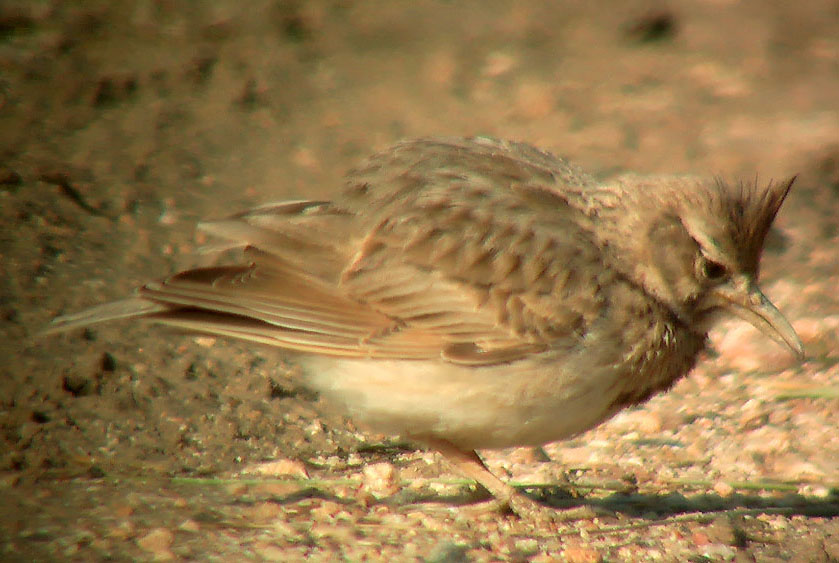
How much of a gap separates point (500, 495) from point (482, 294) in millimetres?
944

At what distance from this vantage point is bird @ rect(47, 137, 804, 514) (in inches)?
166

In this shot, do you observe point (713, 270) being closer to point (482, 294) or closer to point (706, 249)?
point (706, 249)

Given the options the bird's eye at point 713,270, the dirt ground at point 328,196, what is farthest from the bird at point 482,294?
the dirt ground at point 328,196

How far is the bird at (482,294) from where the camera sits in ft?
13.8

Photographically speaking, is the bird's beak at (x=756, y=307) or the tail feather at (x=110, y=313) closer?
the tail feather at (x=110, y=313)

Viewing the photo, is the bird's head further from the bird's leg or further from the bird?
the bird's leg

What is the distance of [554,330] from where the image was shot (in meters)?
4.24

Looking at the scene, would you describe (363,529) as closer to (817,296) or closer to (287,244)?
(287,244)

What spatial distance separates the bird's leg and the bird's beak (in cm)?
117

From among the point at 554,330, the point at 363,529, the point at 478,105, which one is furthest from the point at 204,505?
the point at 478,105

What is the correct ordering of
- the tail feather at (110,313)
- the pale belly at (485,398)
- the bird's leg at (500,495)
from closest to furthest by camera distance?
the pale belly at (485,398) < the tail feather at (110,313) < the bird's leg at (500,495)

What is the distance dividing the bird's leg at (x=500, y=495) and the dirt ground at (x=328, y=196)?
0.07m

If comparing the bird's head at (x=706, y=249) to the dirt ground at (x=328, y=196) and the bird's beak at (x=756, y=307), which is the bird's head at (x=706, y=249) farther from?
the dirt ground at (x=328, y=196)

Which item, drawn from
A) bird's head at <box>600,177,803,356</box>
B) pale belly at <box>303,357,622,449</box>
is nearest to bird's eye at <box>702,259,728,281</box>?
bird's head at <box>600,177,803,356</box>
